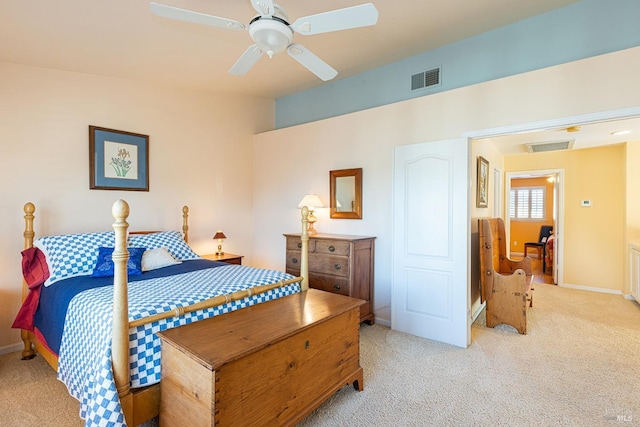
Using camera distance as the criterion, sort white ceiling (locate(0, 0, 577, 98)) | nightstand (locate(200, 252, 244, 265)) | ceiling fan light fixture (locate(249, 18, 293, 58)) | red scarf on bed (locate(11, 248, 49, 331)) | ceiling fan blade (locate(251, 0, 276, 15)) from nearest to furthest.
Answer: ceiling fan blade (locate(251, 0, 276, 15)), ceiling fan light fixture (locate(249, 18, 293, 58)), white ceiling (locate(0, 0, 577, 98)), red scarf on bed (locate(11, 248, 49, 331)), nightstand (locate(200, 252, 244, 265))

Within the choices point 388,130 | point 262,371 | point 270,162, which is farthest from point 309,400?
point 270,162

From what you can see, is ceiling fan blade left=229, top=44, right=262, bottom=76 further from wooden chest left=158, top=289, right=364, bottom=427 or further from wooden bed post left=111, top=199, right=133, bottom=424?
wooden chest left=158, top=289, right=364, bottom=427

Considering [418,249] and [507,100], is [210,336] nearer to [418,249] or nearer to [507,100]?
[418,249]

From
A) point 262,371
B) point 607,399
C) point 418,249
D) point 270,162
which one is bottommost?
point 607,399

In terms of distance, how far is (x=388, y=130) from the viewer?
3551 mm

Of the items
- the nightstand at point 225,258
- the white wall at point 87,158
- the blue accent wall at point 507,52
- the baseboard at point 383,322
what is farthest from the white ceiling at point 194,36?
the baseboard at point 383,322

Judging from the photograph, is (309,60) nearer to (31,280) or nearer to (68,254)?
(68,254)

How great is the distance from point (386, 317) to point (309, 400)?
1893mm

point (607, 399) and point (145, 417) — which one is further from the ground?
point (145, 417)

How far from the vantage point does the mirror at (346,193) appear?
377 cm

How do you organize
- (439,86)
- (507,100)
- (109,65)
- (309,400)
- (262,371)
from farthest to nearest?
1. (439,86)
2. (109,65)
3. (507,100)
4. (309,400)
5. (262,371)

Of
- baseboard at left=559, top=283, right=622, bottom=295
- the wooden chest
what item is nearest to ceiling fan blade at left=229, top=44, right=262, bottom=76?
the wooden chest

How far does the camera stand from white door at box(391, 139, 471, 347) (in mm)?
3000

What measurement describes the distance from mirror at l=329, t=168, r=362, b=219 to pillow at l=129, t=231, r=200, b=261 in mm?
1743
